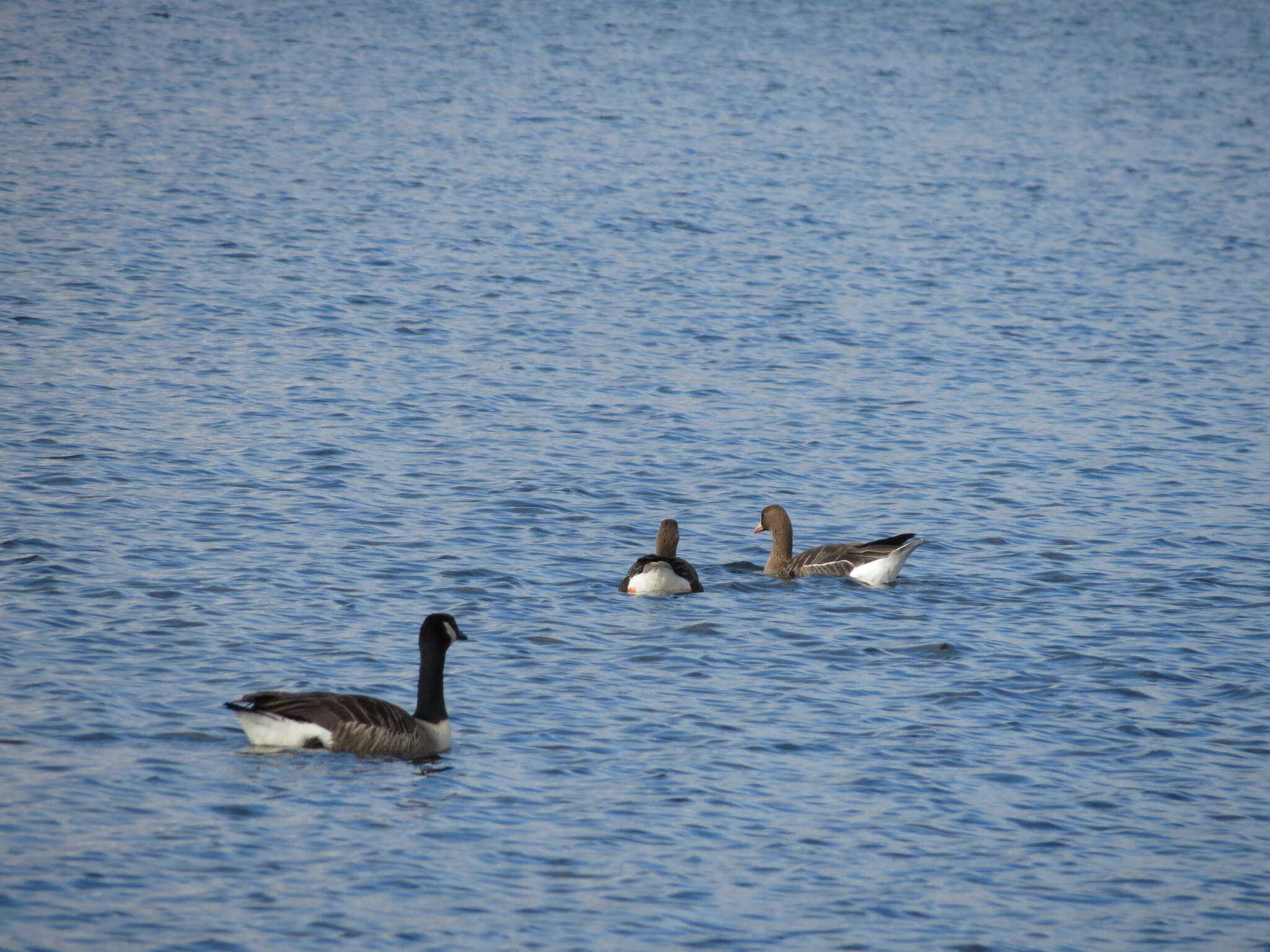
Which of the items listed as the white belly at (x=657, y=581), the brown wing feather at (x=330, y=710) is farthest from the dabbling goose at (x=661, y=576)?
the brown wing feather at (x=330, y=710)

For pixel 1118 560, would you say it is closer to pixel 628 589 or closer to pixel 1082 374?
pixel 628 589

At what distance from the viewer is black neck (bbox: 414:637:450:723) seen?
1174cm

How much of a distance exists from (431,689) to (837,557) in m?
6.23

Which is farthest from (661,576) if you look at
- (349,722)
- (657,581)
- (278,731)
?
(278,731)

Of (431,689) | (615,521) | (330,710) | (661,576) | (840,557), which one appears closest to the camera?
(330,710)

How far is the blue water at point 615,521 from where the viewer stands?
33.6ft

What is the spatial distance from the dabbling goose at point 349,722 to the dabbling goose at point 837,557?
19.9ft

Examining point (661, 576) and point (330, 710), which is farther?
point (661, 576)

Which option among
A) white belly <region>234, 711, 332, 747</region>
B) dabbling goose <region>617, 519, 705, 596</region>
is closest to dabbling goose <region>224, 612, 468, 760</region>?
white belly <region>234, 711, 332, 747</region>

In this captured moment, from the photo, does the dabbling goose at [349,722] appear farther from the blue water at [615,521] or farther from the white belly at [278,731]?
the blue water at [615,521]

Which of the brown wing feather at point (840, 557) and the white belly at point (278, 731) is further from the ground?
the brown wing feather at point (840, 557)

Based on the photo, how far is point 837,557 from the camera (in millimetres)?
16766

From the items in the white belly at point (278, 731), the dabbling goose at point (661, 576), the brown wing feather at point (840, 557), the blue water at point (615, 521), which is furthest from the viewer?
the brown wing feather at point (840, 557)

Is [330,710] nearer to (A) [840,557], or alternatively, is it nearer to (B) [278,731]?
(B) [278,731]
